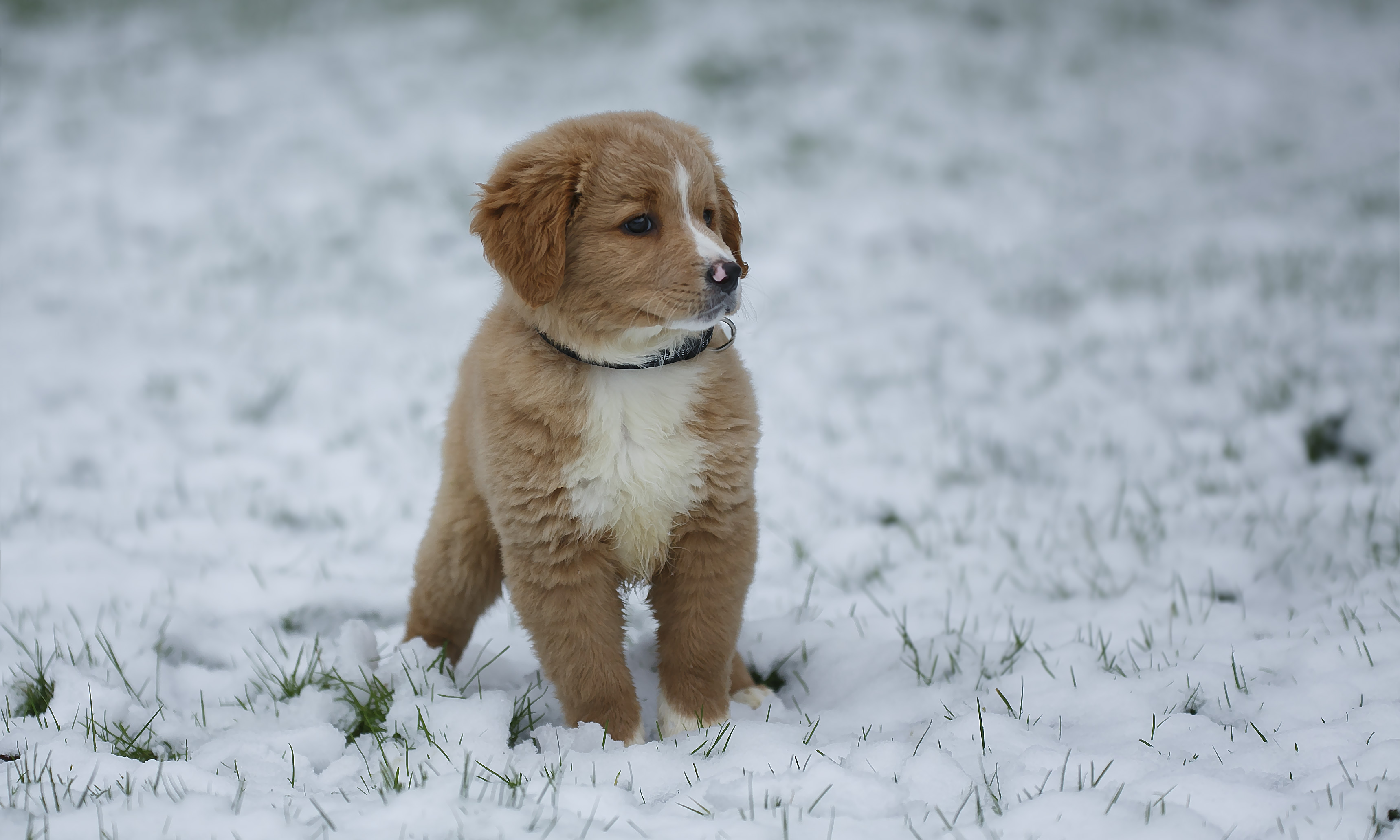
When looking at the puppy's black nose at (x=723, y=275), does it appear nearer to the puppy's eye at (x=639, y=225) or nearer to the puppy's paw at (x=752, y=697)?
the puppy's eye at (x=639, y=225)

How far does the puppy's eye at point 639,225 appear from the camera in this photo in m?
2.28

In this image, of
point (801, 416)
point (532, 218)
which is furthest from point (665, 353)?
point (801, 416)

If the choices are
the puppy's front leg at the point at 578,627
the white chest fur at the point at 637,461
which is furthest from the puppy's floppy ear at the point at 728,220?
the puppy's front leg at the point at 578,627

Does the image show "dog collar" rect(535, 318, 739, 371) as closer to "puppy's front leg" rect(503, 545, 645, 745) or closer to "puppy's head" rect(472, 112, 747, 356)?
"puppy's head" rect(472, 112, 747, 356)

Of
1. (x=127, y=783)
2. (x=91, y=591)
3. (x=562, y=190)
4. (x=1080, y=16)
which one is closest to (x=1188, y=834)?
(x=562, y=190)

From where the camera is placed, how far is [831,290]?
7695mm

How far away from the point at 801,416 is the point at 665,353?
3.09m

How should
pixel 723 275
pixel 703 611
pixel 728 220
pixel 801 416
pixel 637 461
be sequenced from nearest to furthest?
pixel 723 275, pixel 637 461, pixel 703 611, pixel 728 220, pixel 801 416

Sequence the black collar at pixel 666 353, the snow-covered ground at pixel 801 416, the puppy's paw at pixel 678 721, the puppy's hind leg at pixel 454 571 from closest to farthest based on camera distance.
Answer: the snow-covered ground at pixel 801 416
the black collar at pixel 666 353
the puppy's paw at pixel 678 721
the puppy's hind leg at pixel 454 571

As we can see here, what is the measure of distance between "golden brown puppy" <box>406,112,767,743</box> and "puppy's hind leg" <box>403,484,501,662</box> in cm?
22

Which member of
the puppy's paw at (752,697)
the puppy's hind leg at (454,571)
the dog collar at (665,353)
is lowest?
the puppy's paw at (752,697)

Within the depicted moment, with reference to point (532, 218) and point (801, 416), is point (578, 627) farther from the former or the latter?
point (801, 416)

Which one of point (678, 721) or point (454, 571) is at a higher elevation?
point (454, 571)

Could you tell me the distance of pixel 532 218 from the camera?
7.38 feet
